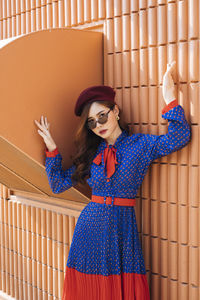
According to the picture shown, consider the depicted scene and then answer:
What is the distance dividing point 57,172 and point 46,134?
9.7 inches

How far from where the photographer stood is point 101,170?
2.28m

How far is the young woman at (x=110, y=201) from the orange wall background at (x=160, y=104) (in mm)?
115

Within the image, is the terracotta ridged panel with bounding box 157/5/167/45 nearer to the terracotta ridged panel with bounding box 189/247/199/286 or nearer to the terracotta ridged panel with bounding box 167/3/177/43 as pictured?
the terracotta ridged panel with bounding box 167/3/177/43

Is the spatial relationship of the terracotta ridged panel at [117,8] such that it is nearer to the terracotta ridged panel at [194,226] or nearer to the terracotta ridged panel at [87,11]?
the terracotta ridged panel at [87,11]

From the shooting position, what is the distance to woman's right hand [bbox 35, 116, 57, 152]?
92.0 inches

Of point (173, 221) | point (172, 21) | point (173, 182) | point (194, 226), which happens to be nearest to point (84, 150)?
point (173, 182)

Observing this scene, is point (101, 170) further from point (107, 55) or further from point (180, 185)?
point (107, 55)

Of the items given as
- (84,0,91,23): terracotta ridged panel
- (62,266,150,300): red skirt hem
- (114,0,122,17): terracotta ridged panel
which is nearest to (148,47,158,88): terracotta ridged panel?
(114,0,122,17): terracotta ridged panel

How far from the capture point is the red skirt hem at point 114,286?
7.22 feet

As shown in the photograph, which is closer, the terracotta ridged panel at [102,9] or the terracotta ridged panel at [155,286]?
the terracotta ridged panel at [155,286]

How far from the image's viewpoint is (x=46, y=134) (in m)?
2.35

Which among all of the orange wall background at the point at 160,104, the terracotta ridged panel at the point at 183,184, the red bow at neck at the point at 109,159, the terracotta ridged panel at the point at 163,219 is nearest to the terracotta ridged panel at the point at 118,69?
the orange wall background at the point at 160,104

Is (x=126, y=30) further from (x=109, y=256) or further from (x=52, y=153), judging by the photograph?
(x=109, y=256)

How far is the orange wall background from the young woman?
115 mm
